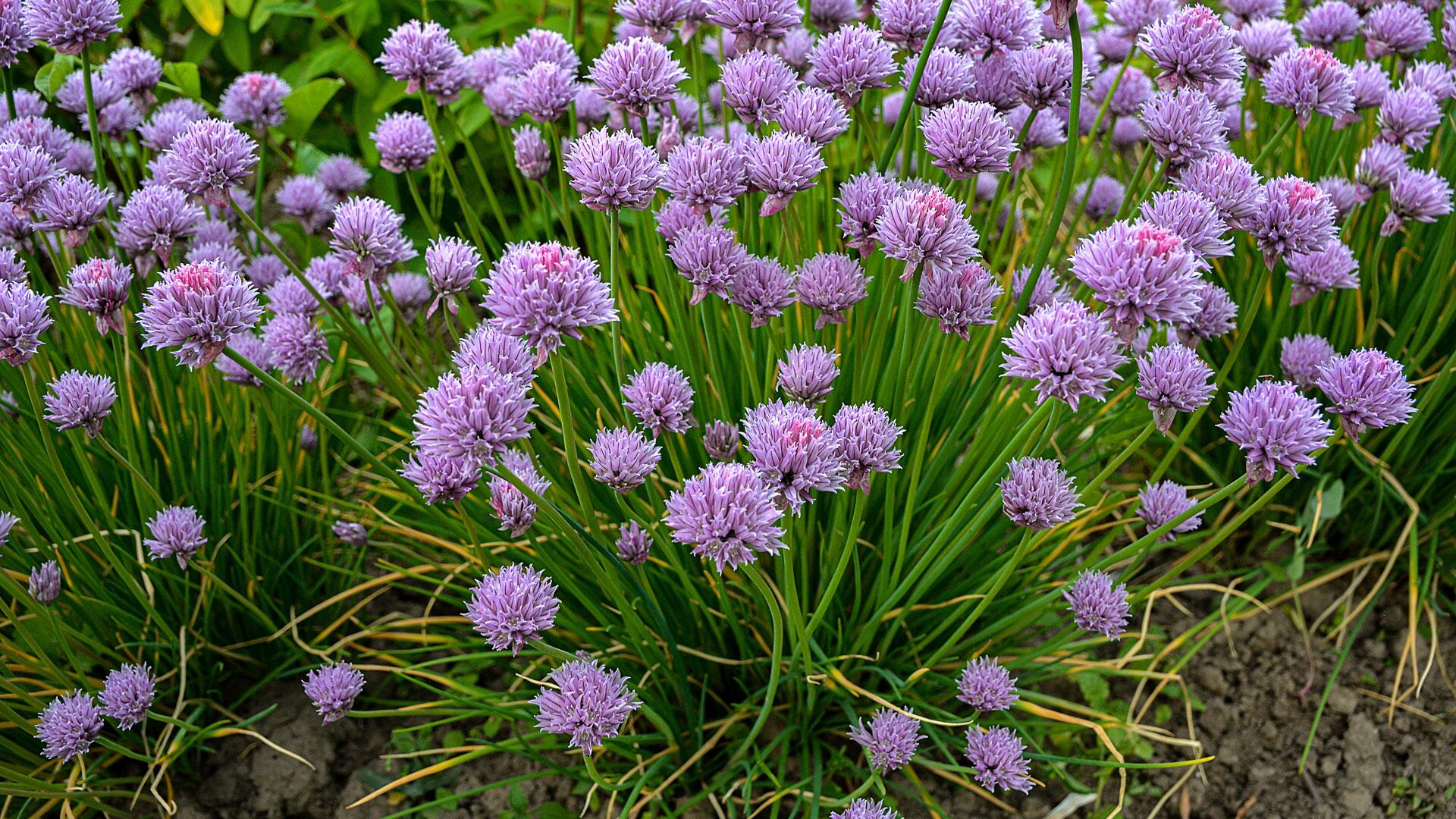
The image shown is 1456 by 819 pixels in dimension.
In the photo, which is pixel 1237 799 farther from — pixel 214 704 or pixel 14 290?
pixel 14 290

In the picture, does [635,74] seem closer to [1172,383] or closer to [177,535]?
[1172,383]

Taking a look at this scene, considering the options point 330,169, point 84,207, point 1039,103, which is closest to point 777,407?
point 1039,103

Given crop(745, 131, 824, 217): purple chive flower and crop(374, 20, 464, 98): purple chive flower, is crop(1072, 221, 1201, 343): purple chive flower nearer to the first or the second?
crop(745, 131, 824, 217): purple chive flower

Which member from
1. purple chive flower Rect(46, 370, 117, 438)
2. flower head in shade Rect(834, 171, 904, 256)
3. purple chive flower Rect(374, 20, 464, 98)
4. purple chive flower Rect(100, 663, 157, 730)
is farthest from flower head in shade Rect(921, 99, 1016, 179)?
purple chive flower Rect(100, 663, 157, 730)

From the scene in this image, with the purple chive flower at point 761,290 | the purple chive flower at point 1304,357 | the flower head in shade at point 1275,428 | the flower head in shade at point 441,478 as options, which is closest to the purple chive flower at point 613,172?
the purple chive flower at point 761,290

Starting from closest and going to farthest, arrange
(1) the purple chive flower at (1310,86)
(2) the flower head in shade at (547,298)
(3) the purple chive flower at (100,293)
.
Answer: (2) the flower head in shade at (547,298)
(3) the purple chive flower at (100,293)
(1) the purple chive flower at (1310,86)

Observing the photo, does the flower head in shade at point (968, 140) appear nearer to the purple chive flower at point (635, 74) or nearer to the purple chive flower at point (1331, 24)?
the purple chive flower at point (635, 74)
